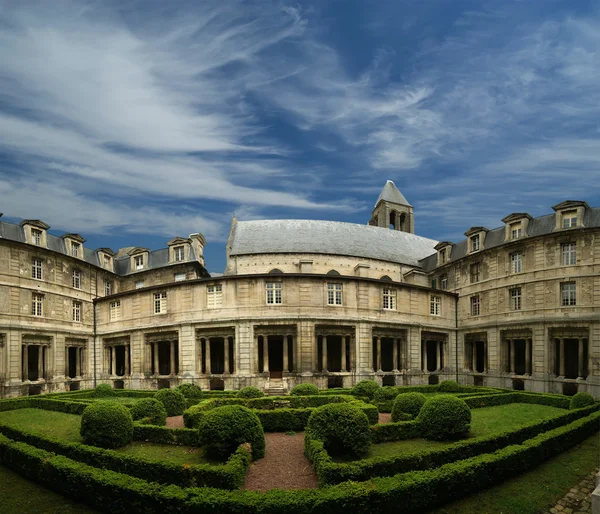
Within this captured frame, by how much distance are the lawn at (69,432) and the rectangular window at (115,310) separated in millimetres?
14636

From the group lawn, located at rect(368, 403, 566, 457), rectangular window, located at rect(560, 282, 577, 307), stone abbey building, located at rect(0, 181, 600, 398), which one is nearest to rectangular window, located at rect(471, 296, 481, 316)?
stone abbey building, located at rect(0, 181, 600, 398)

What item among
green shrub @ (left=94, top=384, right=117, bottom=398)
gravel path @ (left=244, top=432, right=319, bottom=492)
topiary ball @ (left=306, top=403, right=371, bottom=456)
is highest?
topiary ball @ (left=306, top=403, right=371, bottom=456)

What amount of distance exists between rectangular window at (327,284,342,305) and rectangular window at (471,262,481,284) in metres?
14.9

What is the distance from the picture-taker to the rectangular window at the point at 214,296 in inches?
1351

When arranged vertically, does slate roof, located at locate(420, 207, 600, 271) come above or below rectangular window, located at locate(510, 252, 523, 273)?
above

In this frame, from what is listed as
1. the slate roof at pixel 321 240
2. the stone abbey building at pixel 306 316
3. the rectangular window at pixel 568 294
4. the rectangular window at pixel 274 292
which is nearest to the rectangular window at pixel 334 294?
the stone abbey building at pixel 306 316

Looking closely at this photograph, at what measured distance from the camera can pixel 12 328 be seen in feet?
113

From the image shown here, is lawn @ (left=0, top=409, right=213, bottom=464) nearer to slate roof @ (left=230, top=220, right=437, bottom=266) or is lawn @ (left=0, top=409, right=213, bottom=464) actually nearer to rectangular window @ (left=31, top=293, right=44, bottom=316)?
rectangular window @ (left=31, top=293, right=44, bottom=316)

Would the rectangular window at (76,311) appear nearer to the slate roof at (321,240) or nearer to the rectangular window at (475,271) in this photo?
the slate roof at (321,240)

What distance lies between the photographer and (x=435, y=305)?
40375 millimetres

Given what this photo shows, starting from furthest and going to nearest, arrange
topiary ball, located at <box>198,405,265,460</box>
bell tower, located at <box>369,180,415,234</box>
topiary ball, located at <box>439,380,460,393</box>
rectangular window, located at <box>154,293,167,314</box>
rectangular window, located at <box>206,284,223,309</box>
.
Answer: bell tower, located at <box>369,180,415,234</box>, rectangular window, located at <box>154,293,167,314</box>, rectangular window, located at <box>206,284,223,309</box>, topiary ball, located at <box>439,380,460,393</box>, topiary ball, located at <box>198,405,265,460</box>

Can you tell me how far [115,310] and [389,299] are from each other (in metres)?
26.3

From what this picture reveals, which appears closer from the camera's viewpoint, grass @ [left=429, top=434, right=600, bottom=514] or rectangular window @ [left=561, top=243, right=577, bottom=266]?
grass @ [left=429, top=434, right=600, bottom=514]

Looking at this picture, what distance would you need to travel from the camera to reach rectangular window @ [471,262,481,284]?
4027cm
